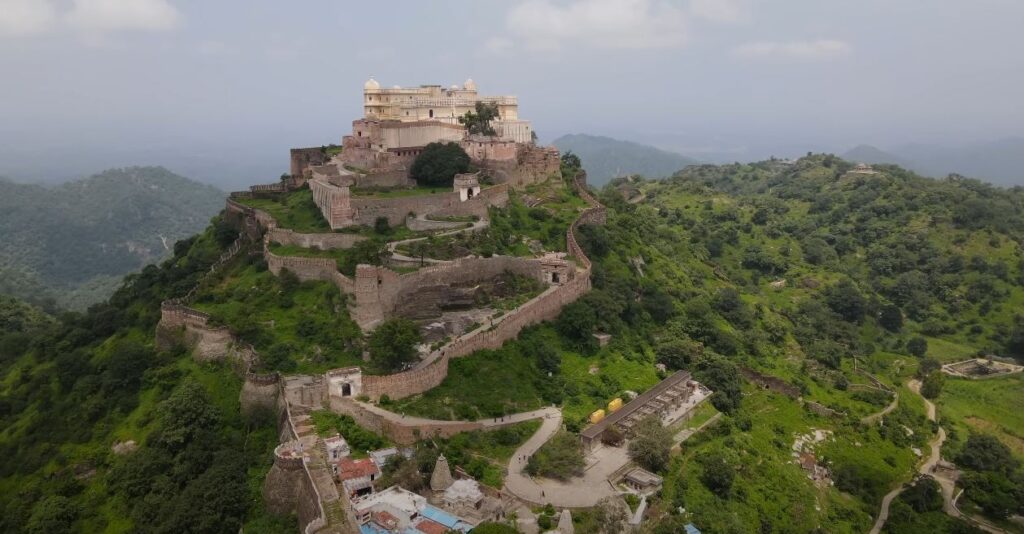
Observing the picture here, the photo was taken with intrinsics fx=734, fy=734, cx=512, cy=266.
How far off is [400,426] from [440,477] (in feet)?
11.6

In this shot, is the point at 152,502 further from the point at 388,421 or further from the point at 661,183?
the point at 661,183

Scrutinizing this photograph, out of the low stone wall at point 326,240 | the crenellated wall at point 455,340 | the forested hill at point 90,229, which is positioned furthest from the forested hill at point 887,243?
the forested hill at point 90,229

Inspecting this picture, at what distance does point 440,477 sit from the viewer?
2688 centimetres

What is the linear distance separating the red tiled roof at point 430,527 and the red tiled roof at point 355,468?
350 centimetres

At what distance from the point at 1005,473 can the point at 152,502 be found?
152ft

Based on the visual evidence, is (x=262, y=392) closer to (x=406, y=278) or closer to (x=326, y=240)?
(x=406, y=278)

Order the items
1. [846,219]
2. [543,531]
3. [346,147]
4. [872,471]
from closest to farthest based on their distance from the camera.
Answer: [543,531] → [872,471] → [346,147] → [846,219]

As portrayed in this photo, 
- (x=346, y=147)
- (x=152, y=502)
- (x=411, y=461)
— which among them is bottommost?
(x=152, y=502)

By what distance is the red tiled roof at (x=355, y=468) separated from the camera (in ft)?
86.6

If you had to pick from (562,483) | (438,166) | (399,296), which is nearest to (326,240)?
(399,296)

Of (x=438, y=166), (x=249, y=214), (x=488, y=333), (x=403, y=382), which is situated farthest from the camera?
(x=438, y=166)

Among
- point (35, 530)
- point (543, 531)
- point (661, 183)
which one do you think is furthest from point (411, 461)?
point (661, 183)

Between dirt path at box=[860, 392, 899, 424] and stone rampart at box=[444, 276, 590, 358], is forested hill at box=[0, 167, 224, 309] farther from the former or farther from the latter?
dirt path at box=[860, 392, 899, 424]

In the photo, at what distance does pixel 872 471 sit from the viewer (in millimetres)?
40719
